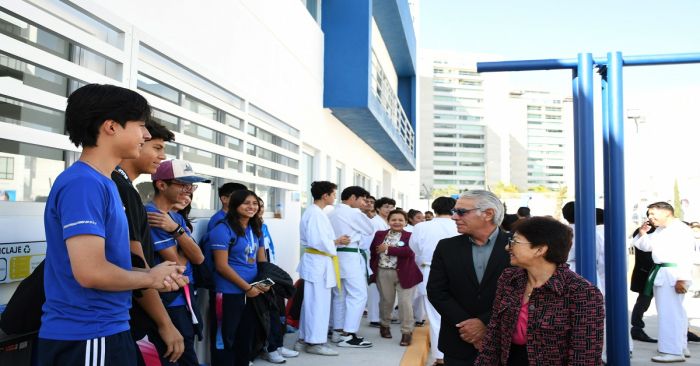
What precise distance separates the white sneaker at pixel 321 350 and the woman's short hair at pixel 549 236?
3.77m

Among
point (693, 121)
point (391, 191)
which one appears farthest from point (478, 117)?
point (391, 191)

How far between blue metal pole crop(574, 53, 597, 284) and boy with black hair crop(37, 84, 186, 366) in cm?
346

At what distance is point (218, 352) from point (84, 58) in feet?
8.22

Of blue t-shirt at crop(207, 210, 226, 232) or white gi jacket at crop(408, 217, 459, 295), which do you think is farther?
white gi jacket at crop(408, 217, 459, 295)

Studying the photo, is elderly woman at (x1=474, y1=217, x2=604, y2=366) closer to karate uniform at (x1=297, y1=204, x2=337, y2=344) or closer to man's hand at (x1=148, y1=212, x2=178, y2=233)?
man's hand at (x1=148, y1=212, x2=178, y2=233)

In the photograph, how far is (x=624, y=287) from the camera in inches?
178

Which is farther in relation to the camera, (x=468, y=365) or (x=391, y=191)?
(x=391, y=191)

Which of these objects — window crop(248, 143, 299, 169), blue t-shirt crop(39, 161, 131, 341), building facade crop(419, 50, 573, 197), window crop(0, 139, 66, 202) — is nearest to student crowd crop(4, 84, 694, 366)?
blue t-shirt crop(39, 161, 131, 341)

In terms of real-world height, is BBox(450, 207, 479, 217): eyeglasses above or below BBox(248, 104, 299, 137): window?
below

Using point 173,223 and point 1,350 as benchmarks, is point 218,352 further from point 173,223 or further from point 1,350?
point 1,350

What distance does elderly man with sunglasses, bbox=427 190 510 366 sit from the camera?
345 cm

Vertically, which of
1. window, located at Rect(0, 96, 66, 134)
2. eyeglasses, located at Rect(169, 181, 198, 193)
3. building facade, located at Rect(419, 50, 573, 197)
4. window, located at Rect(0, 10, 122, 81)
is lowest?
eyeglasses, located at Rect(169, 181, 198, 193)

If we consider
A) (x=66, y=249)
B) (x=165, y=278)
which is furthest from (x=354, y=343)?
(x=66, y=249)

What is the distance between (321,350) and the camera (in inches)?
245
